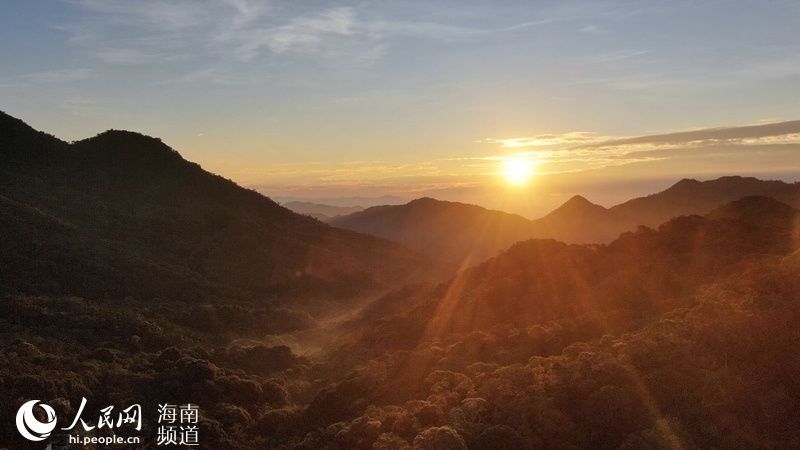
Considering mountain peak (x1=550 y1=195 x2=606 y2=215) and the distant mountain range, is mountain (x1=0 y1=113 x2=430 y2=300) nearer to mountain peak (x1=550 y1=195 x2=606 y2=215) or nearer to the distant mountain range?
the distant mountain range

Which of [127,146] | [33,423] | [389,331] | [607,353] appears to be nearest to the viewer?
[607,353]

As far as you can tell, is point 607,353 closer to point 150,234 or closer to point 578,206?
point 150,234

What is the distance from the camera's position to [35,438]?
13.3m

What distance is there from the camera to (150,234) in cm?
4328

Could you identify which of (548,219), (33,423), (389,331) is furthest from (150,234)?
(548,219)

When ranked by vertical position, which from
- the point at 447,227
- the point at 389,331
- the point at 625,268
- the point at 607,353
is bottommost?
the point at 447,227

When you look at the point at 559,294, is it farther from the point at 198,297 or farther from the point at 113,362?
the point at 198,297

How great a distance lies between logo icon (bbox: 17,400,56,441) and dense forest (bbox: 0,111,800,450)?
25cm

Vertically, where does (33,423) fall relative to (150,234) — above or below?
below

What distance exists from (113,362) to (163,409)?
452 centimetres

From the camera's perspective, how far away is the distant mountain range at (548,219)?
7825 centimetres

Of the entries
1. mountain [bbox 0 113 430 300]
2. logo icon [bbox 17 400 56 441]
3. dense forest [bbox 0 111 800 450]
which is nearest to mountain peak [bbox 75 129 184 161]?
mountain [bbox 0 113 430 300]

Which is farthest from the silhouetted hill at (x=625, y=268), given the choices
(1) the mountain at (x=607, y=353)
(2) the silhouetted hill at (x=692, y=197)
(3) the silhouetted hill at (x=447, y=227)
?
(2) the silhouetted hill at (x=692, y=197)

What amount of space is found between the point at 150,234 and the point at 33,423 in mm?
31745
